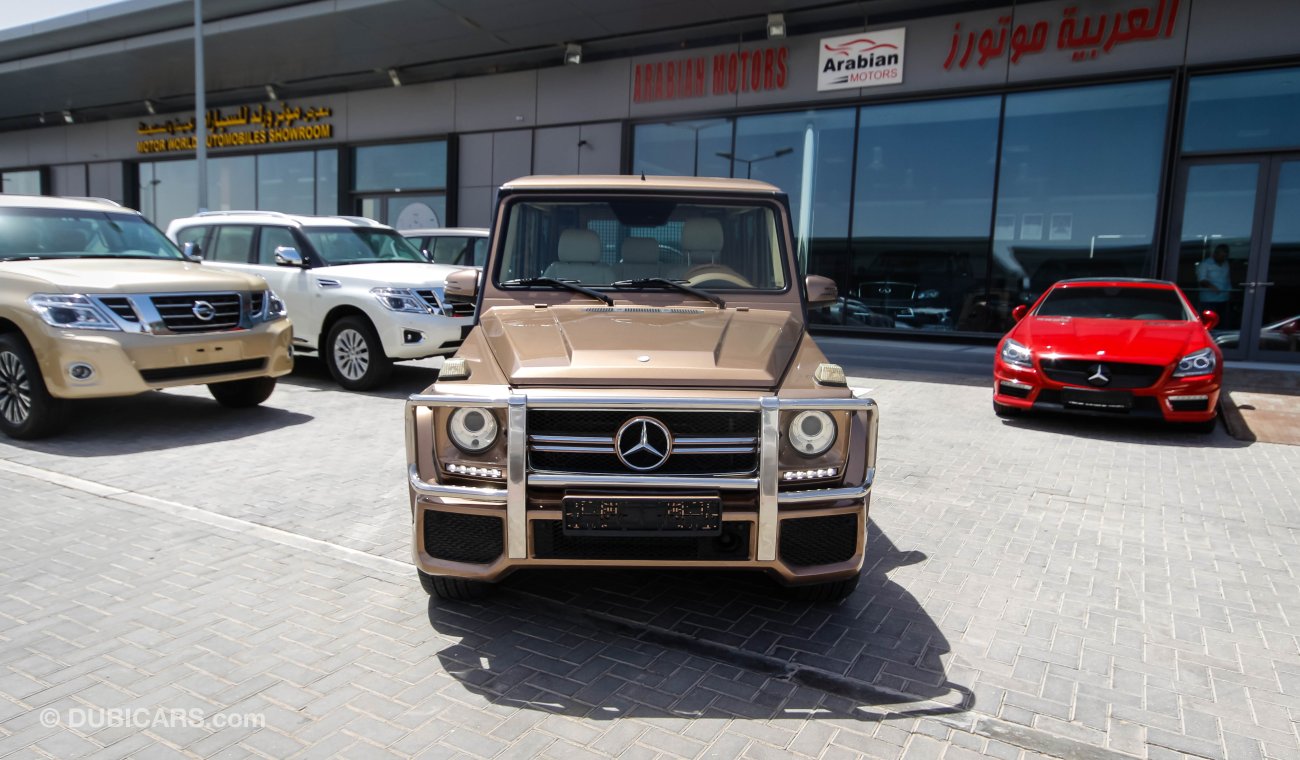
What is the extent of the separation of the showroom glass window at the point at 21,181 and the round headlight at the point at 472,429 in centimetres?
3217

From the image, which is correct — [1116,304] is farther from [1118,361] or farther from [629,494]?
[629,494]

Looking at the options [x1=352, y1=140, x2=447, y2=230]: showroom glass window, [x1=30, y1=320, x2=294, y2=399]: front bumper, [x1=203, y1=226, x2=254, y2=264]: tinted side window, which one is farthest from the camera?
[x1=352, y1=140, x2=447, y2=230]: showroom glass window

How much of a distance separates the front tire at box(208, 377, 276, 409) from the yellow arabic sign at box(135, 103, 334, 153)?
15094mm

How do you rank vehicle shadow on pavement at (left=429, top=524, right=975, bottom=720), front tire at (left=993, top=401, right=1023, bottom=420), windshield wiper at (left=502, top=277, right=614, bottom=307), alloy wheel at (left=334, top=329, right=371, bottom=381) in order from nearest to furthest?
vehicle shadow on pavement at (left=429, top=524, right=975, bottom=720), windshield wiper at (left=502, top=277, right=614, bottom=307), front tire at (left=993, top=401, right=1023, bottom=420), alloy wheel at (left=334, top=329, right=371, bottom=381)

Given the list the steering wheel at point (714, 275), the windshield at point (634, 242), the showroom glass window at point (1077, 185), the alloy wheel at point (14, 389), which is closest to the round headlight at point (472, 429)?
the windshield at point (634, 242)

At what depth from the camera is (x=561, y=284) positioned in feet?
13.6

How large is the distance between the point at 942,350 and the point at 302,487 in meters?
10.7

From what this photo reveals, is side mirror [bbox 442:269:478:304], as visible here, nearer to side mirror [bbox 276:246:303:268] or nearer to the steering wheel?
the steering wheel

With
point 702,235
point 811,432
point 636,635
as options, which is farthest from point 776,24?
point 636,635

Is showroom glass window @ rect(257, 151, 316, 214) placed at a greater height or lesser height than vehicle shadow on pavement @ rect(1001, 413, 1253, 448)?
greater

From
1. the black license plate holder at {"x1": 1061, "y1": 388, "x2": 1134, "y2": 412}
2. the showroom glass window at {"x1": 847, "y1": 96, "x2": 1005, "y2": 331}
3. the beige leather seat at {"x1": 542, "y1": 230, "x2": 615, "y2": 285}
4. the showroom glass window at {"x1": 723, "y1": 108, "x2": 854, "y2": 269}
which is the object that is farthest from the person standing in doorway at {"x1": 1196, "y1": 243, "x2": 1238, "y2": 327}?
the beige leather seat at {"x1": 542, "y1": 230, "x2": 615, "y2": 285}

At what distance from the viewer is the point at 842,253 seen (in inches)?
594

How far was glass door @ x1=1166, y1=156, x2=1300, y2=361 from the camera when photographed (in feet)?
38.5

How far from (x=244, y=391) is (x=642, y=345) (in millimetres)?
5938
